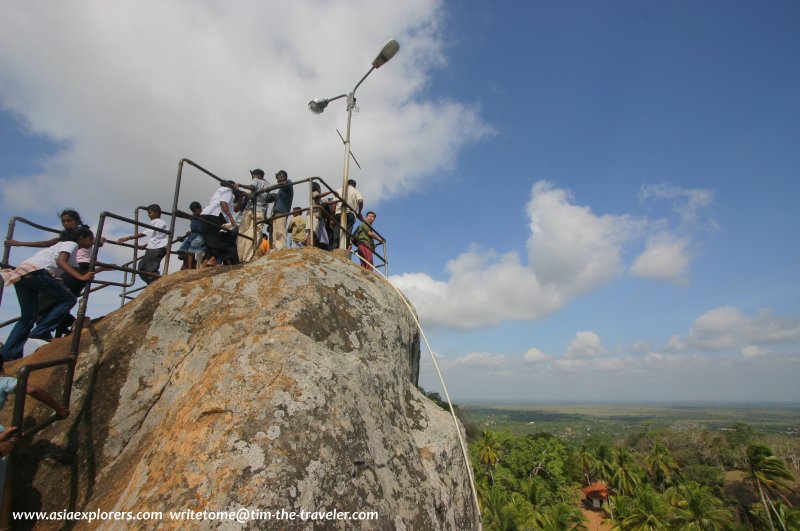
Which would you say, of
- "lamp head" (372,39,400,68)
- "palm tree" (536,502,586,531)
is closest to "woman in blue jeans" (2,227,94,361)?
"lamp head" (372,39,400,68)

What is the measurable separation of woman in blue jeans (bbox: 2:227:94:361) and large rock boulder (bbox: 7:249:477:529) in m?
0.88

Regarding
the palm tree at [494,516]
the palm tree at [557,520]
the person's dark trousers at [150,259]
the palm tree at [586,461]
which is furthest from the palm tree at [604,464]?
the person's dark trousers at [150,259]

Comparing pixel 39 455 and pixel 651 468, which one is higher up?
pixel 39 455

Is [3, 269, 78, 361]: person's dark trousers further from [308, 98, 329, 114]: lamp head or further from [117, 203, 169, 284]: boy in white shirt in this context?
[308, 98, 329, 114]: lamp head

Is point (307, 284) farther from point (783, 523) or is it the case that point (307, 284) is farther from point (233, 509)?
point (783, 523)

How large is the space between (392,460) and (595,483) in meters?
66.6

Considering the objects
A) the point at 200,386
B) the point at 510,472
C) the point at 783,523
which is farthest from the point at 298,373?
the point at 510,472

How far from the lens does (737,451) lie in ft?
208

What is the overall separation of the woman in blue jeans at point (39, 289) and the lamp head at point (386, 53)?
23.1 ft

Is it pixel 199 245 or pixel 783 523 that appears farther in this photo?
pixel 783 523

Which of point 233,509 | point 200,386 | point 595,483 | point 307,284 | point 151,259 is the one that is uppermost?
point 151,259

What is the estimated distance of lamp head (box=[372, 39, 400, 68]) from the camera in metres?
8.77

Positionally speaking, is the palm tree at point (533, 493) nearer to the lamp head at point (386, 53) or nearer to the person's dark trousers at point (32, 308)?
the lamp head at point (386, 53)

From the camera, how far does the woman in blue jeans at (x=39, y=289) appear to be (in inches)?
247
